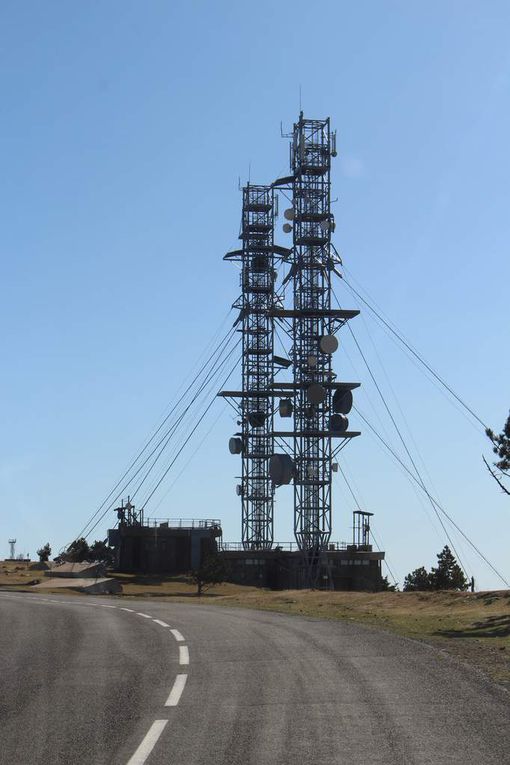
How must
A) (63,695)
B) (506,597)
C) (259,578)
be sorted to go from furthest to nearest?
(259,578) → (506,597) → (63,695)

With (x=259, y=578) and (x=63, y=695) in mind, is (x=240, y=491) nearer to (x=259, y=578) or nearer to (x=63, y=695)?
(x=259, y=578)

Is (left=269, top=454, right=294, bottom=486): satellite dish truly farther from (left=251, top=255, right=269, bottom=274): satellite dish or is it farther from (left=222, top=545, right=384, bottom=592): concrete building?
(left=251, top=255, right=269, bottom=274): satellite dish

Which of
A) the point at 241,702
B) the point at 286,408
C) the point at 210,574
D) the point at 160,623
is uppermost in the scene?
the point at 286,408

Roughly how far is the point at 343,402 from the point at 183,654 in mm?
49185

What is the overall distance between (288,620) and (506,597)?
29.2 feet

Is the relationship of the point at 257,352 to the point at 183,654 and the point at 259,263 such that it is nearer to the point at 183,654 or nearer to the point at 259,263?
the point at 259,263

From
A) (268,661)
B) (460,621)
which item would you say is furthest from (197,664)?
(460,621)

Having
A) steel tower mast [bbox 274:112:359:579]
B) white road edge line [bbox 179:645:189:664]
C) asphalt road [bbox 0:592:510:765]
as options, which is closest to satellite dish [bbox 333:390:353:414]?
steel tower mast [bbox 274:112:359:579]

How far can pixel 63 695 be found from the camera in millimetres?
Answer: 12812

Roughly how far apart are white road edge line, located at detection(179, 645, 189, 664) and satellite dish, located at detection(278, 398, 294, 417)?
48.4 meters

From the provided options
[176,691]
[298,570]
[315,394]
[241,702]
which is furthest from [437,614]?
[298,570]

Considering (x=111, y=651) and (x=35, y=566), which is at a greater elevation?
(x=35, y=566)

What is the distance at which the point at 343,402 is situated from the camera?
6575 cm

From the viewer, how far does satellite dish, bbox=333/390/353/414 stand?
6569 centimetres
